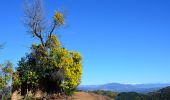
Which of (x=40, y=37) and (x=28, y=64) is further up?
(x=40, y=37)

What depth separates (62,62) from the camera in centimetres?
5169

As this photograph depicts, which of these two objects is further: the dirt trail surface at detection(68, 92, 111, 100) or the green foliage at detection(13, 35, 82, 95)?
the dirt trail surface at detection(68, 92, 111, 100)

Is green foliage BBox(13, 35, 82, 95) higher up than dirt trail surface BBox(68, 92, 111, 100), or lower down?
higher up

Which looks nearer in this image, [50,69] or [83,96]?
[50,69]

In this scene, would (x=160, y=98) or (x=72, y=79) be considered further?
(x=160, y=98)

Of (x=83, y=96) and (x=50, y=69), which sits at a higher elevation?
(x=50, y=69)

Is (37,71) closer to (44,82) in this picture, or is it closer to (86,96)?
(44,82)

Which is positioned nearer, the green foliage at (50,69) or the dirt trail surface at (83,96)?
the green foliage at (50,69)

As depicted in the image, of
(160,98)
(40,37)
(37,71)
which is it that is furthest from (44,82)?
(160,98)

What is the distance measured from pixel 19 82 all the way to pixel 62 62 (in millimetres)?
6068

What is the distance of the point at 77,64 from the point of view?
176 feet

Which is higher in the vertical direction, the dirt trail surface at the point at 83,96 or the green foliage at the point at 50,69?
the green foliage at the point at 50,69

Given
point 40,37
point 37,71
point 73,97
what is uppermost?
point 40,37

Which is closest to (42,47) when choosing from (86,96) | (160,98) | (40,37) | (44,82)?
(40,37)
